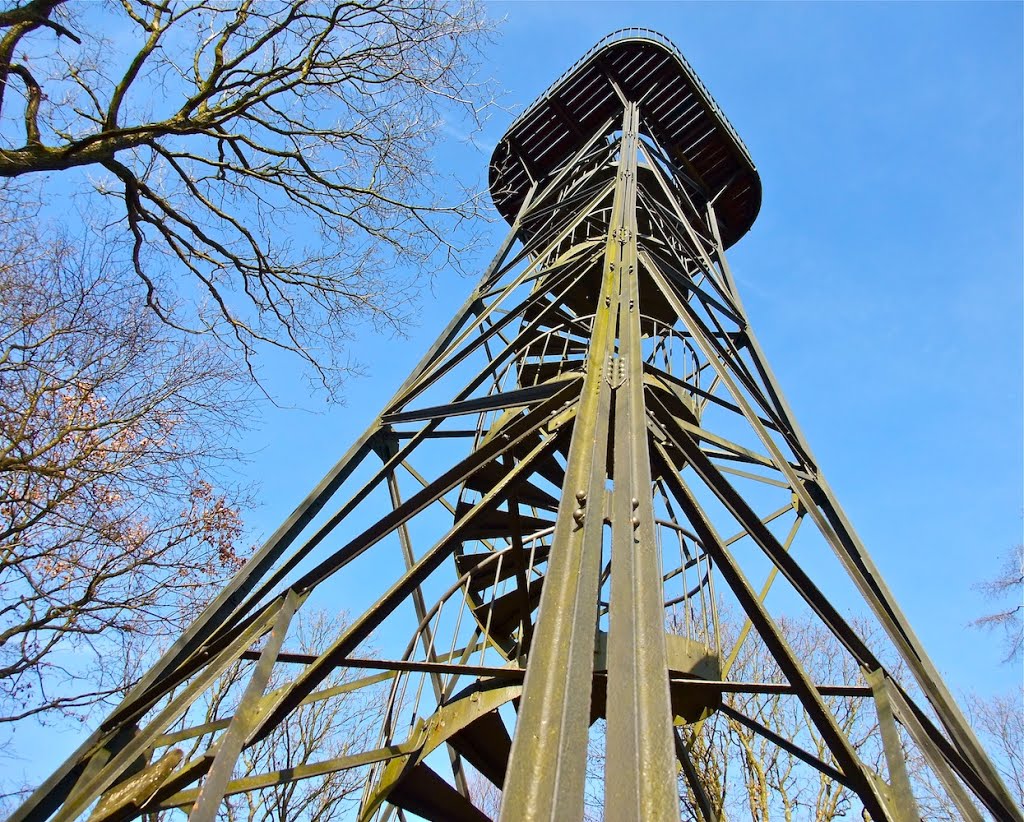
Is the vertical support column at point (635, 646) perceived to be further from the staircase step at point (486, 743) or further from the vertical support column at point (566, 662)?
the staircase step at point (486, 743)

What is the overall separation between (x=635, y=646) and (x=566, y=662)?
0.74ft

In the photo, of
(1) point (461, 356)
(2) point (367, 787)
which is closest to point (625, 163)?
(1) point (461, 356)

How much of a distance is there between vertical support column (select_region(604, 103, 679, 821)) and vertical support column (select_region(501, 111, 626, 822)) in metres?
0.07

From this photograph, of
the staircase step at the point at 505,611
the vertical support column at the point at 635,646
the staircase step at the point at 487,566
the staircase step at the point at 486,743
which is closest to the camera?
the vertical support column at the point at 635,646

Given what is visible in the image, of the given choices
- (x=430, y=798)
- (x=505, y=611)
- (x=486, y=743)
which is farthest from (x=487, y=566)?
(x=430, y=798)

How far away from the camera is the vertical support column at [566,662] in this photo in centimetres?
197

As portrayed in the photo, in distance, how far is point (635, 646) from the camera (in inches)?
90.8

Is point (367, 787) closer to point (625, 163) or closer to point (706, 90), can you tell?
point (625, 163)

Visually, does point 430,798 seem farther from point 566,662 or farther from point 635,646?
point 635,646

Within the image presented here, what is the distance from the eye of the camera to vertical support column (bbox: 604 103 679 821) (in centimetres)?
193

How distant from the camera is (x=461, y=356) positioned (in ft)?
18.0

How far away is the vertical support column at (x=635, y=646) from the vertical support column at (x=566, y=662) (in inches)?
2.9

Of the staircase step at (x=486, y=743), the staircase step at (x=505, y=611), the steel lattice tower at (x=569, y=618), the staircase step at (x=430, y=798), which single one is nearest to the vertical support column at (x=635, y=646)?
the steel lattice tower at (x=569, y=618)

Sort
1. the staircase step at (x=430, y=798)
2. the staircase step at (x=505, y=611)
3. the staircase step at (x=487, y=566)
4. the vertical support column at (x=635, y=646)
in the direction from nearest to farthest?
the vertical support column at (x=635, y=646)
the staircase step at (x=430, y=798)
the staircase step at (x=505, y=611)
the staircase step at (x=487, y=566)
